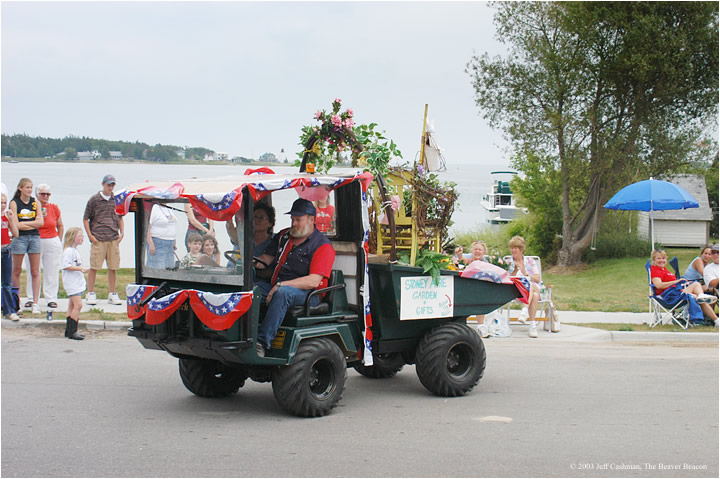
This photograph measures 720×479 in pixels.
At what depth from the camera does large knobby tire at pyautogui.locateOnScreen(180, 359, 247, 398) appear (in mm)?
7230

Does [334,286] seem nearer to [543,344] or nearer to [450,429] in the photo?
[450,429]

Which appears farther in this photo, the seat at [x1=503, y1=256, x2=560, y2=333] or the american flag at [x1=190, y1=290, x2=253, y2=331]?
the seat at [x1=503, y1=256, x2=560, y2=333]

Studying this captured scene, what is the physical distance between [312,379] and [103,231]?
7.21 metres

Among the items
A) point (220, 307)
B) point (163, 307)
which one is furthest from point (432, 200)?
point (163, 307)

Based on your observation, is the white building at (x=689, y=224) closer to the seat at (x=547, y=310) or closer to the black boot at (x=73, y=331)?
the seat at (x=547, y=310)

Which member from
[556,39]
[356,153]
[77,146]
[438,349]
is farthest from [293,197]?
[556,39]

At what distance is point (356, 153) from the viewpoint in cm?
754

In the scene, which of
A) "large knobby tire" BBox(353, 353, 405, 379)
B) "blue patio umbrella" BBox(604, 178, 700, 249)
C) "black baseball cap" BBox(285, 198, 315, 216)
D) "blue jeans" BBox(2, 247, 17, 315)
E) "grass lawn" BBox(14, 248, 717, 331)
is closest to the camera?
"black baseball cap" BBox(285, 198, 315, 216)

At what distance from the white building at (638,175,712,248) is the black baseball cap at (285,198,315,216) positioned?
27.9 metres

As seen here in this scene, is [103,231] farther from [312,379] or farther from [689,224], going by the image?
[689,224]

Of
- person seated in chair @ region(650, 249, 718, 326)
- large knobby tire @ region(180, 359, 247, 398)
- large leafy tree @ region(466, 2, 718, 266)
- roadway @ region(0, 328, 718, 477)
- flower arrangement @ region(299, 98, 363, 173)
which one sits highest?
large leafy tree @ region(466, 2, 718, 266)

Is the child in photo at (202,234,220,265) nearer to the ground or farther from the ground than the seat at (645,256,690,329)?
farther from the ground

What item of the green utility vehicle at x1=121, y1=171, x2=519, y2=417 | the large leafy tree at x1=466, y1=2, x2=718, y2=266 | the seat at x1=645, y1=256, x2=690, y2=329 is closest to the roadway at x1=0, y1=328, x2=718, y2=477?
the green utility vehicle at x1=121, y1=171, x2=519, y2=417

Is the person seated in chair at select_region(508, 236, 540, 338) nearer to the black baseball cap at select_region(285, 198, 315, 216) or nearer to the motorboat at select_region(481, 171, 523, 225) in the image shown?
the black baseball cap at select_region(285, 198, 315, 216)
